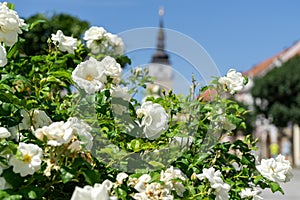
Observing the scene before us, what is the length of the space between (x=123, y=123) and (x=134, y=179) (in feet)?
1.32

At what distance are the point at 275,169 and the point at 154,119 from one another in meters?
0.58

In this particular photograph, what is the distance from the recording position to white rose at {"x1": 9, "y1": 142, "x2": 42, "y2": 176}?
72.1 inches

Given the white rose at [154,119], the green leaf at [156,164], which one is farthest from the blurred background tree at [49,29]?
the white rose at [154,119]

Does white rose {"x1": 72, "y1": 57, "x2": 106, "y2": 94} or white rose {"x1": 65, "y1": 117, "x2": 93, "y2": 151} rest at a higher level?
white rose {"x1": 72, "y1": 57, "x2": 106, "y2": 94}

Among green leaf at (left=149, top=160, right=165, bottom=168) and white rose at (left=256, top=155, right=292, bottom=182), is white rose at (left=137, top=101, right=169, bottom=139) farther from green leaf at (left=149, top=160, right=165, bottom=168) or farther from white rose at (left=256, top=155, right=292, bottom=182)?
white rose at (left=256, top=155, right=292, bottom=182)

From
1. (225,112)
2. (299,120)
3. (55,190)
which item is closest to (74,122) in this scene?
(55,190)

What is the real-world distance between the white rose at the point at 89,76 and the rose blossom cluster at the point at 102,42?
112 centimetres

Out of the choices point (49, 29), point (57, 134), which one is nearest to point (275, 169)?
point (57, 134)

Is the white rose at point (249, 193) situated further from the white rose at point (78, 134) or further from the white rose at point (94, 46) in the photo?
the white rose at point (94, 46)

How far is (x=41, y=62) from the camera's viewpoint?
10.6 ft

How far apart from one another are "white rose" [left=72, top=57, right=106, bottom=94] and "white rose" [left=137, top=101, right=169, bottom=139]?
19cm

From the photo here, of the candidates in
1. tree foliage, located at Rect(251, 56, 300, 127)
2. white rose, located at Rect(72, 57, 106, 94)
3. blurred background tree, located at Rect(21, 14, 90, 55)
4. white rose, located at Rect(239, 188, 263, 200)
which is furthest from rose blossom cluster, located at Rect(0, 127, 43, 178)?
tree foliage, located at Rect(251, 56, 300, 127)

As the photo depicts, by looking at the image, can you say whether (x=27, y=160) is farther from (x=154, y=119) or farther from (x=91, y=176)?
(x=154, y=119)

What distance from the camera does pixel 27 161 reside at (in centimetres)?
184
